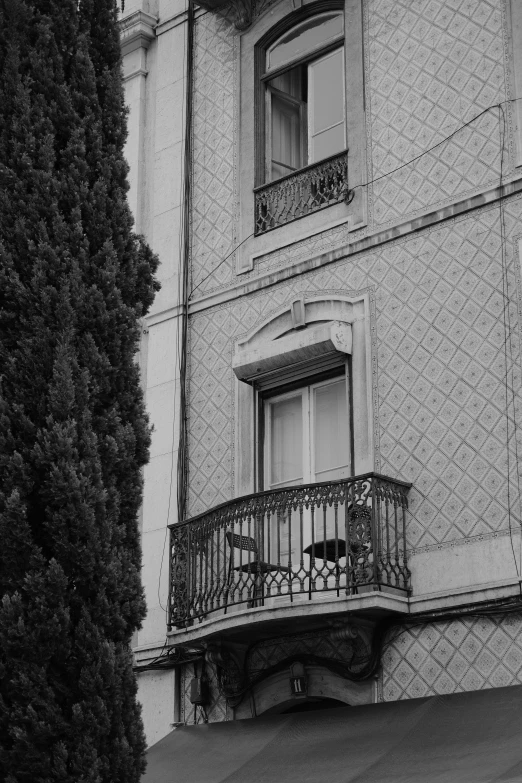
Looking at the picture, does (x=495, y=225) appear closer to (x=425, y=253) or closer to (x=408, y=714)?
(x=425, y=253)

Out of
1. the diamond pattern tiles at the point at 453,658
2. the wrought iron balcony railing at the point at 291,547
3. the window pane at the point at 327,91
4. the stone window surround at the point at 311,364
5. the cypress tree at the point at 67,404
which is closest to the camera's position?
the cypress tree at the point at 67,404

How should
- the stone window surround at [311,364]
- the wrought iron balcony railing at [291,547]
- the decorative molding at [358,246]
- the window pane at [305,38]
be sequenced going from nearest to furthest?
the wrought iron balcony railing at [291,547] < the decorative molding at [358,246] < the stone window surround at [311,364] < the window pane at [305,38]

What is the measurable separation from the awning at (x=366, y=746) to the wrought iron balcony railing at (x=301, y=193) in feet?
15.8

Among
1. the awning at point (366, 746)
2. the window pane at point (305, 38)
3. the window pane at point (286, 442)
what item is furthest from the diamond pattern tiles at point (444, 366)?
the window pane at point (305, 38)

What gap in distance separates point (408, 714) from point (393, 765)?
2.78 ft

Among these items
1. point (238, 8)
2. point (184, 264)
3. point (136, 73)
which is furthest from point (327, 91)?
point (136, 73)

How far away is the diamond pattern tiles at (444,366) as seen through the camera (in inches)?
476

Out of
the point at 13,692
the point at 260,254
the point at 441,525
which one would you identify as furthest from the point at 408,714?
the point at 260,254

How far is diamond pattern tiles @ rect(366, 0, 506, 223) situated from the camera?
12.9m

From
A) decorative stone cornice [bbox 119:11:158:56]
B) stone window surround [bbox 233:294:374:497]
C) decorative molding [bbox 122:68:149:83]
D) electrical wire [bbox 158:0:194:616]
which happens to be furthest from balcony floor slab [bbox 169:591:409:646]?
decorative stone cornice [bbox 119:11:158:56]

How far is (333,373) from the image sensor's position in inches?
540

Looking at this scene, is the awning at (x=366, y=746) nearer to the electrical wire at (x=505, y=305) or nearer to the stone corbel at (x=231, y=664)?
the stone corbel at (x=231, y=664)

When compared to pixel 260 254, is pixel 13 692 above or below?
below

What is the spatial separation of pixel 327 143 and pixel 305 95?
0.93m
